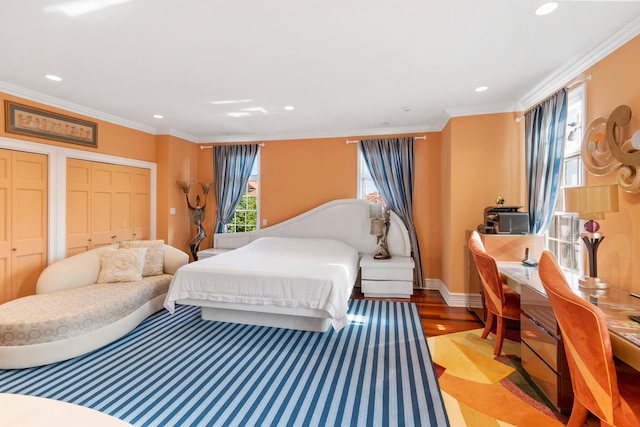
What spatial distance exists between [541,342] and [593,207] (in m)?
1.00

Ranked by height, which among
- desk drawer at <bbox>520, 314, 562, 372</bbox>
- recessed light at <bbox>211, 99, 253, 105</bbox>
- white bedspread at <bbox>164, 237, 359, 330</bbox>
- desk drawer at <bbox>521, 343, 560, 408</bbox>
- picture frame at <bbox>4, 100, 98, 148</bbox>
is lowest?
desk drawer at <bbox>521, 343, 560, 408</bbox>

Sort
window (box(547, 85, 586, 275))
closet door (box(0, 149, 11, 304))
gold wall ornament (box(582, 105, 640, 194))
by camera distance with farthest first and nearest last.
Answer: closet door (box(0, 149, 11, 304))
window (box(547, 85, 586, 275))
gold wall ornament (box(582, 105, 640, 194))

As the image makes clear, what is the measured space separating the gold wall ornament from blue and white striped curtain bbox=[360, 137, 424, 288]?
89.5 inches

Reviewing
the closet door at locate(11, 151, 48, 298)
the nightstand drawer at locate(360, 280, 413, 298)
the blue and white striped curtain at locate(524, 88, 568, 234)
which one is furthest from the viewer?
the nightstand drawer at locate(360, 280, 413, 298)

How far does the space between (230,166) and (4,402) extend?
4.74m

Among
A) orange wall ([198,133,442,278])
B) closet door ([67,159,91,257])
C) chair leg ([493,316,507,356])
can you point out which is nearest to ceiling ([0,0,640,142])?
closet door ([67,159,91,257])

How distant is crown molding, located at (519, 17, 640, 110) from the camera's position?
204 centimetres

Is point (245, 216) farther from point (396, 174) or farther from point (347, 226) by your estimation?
point (396, 174)

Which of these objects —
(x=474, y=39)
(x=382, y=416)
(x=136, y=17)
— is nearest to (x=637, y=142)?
(x=474, y=39)

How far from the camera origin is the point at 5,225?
3.05 m

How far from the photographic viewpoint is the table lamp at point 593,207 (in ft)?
6.28

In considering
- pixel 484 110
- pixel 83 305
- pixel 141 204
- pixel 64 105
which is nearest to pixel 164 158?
pixel 141 204

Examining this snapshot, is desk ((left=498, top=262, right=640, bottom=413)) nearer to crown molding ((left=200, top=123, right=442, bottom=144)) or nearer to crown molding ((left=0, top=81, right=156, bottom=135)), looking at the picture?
crown molding ((left=200, top=123, right=442, bottom=144))

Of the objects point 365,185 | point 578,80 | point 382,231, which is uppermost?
point 578,80
